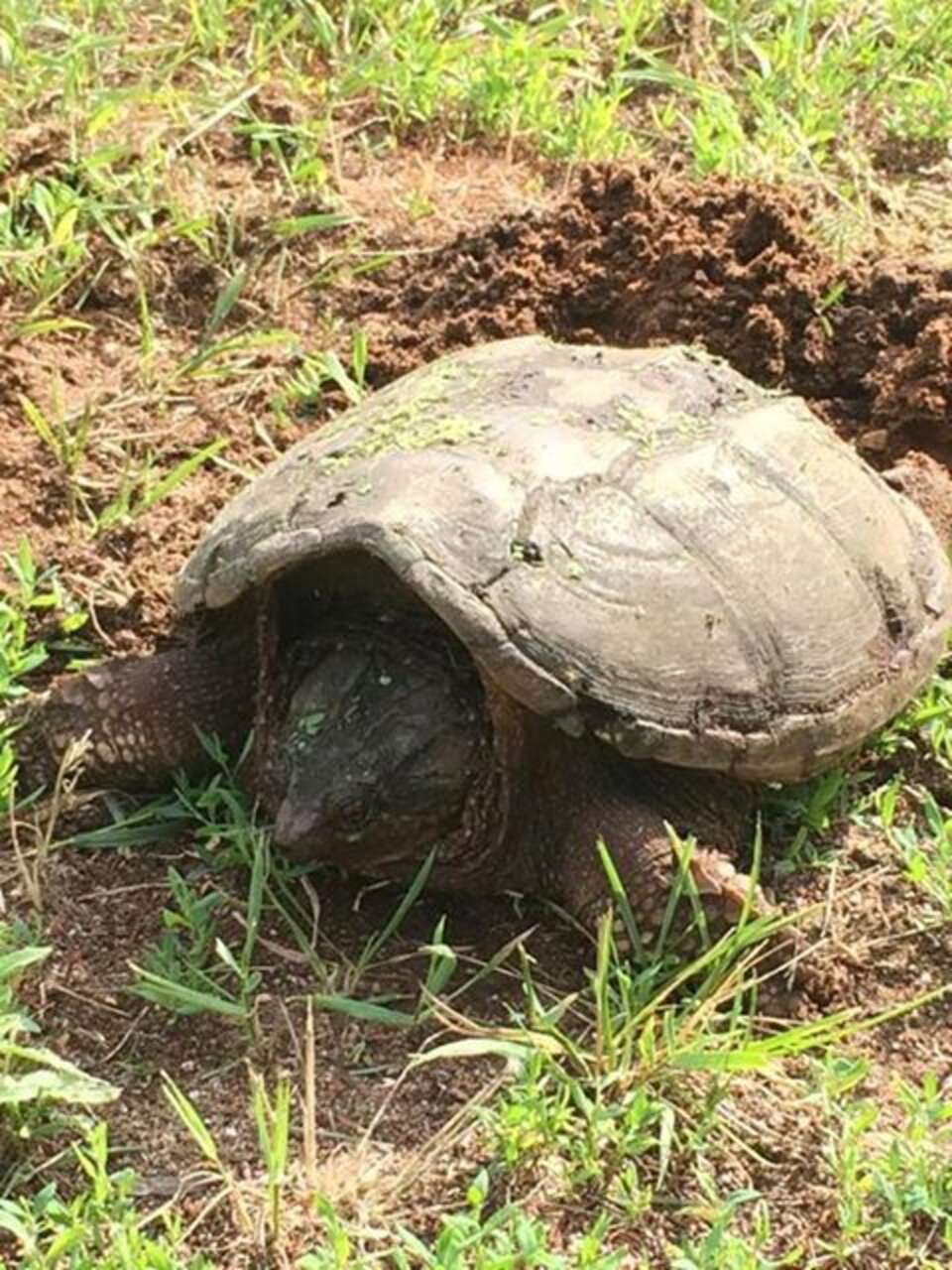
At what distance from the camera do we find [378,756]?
291 centimetres

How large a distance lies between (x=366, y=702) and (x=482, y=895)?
0.38m

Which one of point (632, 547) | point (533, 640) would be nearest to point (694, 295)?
point (632, 547)

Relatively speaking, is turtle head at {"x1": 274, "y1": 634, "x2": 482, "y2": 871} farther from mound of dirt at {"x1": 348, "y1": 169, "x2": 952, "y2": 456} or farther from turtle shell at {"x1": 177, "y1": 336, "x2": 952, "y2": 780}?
mound of dirt at {"x1": 348, "y1": 169, "x2": 952, "y2": 456}

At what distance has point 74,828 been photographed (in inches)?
125

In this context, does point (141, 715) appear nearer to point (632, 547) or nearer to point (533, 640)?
point (533, 640)

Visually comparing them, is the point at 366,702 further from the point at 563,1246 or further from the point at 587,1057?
the point at 563,1246

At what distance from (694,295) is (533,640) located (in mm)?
1483

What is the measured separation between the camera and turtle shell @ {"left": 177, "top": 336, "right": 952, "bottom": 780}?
2869 millimetres

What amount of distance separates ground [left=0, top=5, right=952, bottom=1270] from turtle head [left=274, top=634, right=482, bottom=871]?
147 mm

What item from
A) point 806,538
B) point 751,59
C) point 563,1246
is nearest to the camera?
point 563,1246

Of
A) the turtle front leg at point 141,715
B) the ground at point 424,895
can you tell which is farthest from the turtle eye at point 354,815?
the turtle front leg at point 141,715

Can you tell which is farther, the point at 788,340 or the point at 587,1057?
the point at 788,340

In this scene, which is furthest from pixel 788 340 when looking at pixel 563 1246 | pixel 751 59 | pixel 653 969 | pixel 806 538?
pixel 563 1246

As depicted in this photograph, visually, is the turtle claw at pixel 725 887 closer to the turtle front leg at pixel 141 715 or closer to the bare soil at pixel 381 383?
the bare soil at pixel 381 383
